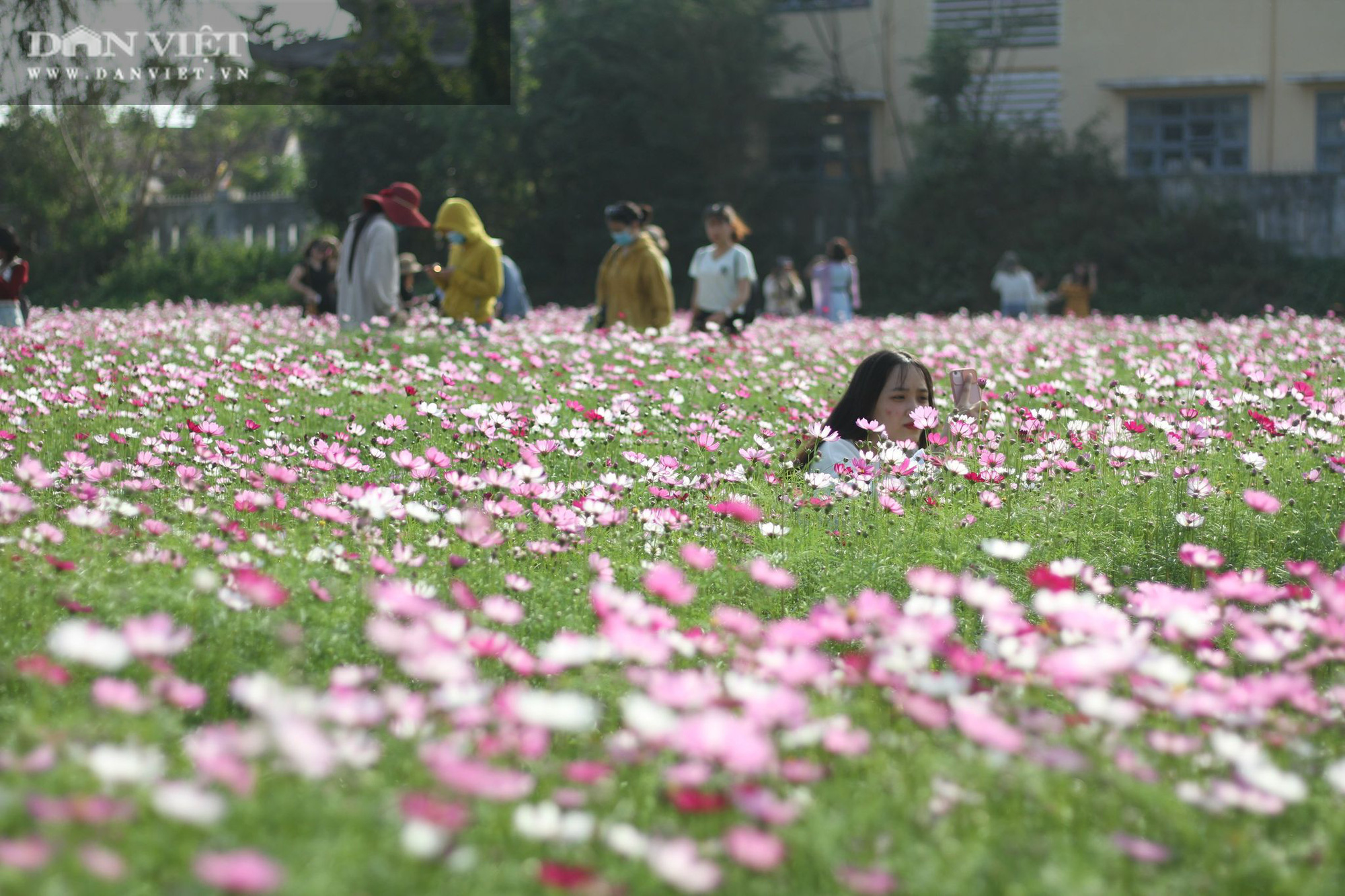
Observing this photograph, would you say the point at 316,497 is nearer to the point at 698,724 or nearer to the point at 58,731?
the point at 58,731

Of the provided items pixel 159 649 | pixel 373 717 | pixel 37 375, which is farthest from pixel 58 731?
pixel 37 375

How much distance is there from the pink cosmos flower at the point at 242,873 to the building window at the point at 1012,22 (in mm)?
27451

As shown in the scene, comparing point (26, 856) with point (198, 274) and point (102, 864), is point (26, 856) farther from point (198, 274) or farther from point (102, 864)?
point (198, 274)

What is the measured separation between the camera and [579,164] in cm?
2677

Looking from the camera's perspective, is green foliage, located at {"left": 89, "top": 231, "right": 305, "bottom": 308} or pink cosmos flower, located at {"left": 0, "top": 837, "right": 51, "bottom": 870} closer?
pink cosmos flower, located at {"left": 0, "top": 837, "right": 51, "bottom": 870}

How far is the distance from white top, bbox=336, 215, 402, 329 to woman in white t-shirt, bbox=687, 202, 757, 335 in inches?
79.5

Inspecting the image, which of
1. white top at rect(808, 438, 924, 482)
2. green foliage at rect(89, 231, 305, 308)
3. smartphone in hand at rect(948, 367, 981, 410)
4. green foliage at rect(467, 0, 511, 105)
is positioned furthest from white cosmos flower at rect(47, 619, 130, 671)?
green foliage at rect(467, 0, 511, 105)

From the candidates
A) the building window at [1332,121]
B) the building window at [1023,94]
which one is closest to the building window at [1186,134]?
the building window at [1332,121]

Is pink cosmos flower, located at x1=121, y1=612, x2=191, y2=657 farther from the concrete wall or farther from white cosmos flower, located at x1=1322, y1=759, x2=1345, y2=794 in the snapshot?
the concrete wall

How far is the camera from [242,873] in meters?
1.64

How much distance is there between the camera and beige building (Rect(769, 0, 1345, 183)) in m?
26.3

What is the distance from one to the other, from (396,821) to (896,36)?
91.3ft

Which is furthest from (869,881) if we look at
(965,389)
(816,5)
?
(816,5)

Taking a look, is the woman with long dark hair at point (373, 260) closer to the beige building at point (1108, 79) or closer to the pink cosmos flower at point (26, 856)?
the pink cosmos flower at point (26, 856)
